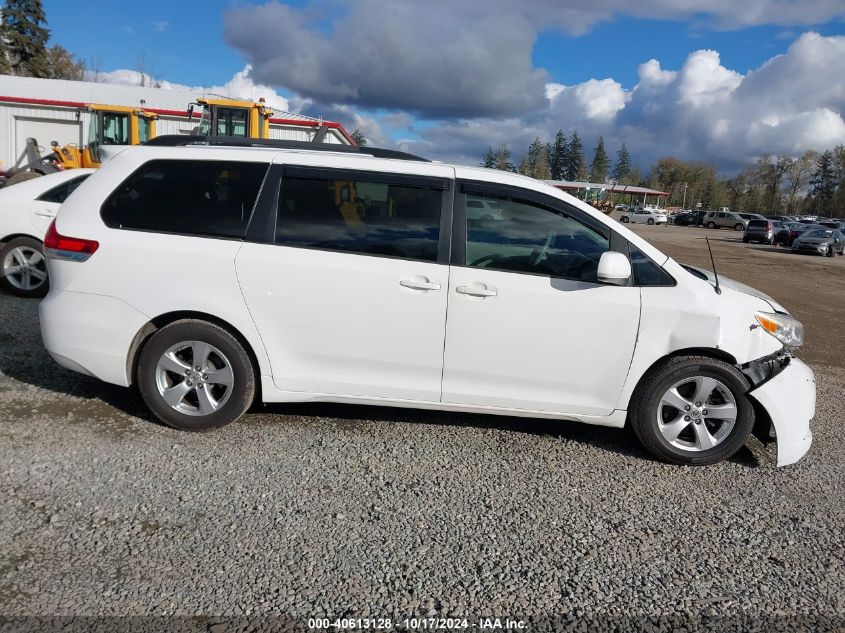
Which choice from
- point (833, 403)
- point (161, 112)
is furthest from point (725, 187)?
point (833, 403)

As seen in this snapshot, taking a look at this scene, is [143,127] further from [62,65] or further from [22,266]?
[62,65]

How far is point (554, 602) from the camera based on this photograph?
263 centimetres

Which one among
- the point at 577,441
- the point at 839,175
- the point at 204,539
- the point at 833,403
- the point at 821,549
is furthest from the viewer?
the point at 839,175

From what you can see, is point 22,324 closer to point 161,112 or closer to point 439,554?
point 439,554

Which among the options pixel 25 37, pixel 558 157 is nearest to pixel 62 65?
pixel 25 37

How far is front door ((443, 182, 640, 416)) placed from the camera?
380 centimetres

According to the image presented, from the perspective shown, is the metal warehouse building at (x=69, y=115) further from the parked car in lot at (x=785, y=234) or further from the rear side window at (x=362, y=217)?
the parked car in lot at (x=785, y=234)

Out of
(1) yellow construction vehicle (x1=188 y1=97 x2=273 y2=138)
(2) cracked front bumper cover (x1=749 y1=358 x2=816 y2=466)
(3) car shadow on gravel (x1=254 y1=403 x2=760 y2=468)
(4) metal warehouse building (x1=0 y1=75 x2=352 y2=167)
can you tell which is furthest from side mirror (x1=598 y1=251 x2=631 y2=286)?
(4) metal warehouse building (x1=0 y1=75 x2=352 y2=167)

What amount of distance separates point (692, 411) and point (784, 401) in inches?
22.6

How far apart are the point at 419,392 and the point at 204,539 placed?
1.56 meters

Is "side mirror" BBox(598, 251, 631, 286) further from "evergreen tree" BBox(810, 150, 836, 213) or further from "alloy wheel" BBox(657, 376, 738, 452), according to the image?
"evergreen tree" BBox(810, 150, 836, 213)

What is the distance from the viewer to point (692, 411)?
3.91 metres

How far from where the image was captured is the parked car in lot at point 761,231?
37594mm

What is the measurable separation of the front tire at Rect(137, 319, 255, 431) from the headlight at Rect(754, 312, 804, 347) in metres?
3.29
